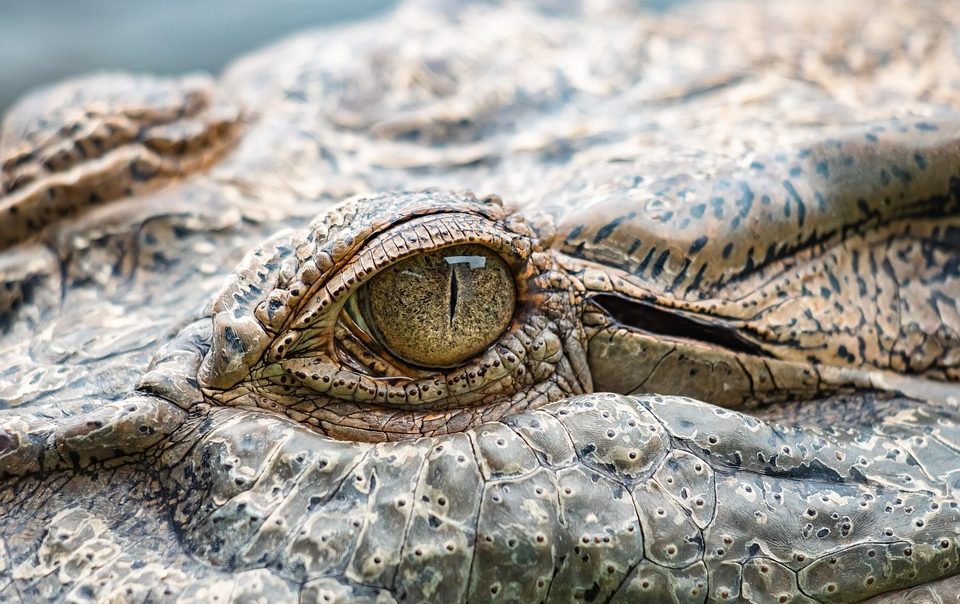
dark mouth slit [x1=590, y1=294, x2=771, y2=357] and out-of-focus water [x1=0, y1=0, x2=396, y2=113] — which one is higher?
dark mouth slit [x1=590, y1=294, x2=771, y2=357]

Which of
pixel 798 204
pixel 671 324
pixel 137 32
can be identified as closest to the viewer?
pixel 671 324

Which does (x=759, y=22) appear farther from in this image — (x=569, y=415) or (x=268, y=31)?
(x=268, y=31)

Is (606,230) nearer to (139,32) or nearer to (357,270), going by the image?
(357,270)

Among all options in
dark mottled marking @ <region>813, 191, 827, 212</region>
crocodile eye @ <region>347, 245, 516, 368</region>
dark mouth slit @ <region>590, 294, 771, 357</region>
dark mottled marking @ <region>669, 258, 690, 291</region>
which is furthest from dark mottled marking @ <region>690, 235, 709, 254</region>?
crocodile eye @ <region>347, 245, 516, 368</region>

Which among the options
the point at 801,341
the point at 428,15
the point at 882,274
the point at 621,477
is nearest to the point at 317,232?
the point at 621,477

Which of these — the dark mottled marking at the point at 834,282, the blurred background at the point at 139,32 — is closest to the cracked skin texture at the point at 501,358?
the dark mottled marking at the point at 834,282

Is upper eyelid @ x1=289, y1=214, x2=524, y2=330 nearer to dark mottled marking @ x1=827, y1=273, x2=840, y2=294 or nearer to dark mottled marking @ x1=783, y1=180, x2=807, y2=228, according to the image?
dark mottled marking @ x1=783, y1=180, x2=807, y2=228

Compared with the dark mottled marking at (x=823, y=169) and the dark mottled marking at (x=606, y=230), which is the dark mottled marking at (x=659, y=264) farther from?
the dark mottled marking at (x=823, y=169)

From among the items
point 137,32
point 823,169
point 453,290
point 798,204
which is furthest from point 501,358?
point 137,32
